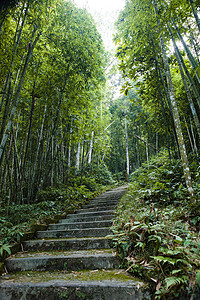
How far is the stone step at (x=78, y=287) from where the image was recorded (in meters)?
1.30

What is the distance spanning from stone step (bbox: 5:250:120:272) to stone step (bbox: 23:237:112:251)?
0.23 meters

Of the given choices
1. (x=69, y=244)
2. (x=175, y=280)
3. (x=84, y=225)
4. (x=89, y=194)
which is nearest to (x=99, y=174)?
(x=89, y=194)

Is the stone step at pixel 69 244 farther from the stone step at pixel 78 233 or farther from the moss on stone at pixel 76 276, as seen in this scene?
the moss on stone at pixel 76 276

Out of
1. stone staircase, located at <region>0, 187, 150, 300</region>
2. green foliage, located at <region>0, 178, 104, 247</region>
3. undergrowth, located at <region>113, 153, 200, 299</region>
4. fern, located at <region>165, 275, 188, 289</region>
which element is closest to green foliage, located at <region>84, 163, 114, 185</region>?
green foliage, located at <region>0, 178, 104, 247</region>

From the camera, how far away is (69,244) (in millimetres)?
2287

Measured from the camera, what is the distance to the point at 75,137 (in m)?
5.20

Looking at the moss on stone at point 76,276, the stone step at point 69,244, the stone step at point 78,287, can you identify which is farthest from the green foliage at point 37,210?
the stone step at point 78,287

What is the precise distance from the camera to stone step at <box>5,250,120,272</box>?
70.2 inches

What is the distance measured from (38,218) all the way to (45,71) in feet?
11.7

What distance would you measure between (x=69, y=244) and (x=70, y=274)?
62cm

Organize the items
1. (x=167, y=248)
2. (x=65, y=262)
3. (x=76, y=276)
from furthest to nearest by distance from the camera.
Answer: (x=65, y=262), (x=76, y=276), (x=167, y=248)

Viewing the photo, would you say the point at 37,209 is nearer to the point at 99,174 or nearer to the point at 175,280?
the point at 175,280

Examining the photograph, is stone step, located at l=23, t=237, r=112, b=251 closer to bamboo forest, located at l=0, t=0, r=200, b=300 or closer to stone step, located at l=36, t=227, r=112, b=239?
bamboo forest, located at l=0, t=0, r=200, b=300

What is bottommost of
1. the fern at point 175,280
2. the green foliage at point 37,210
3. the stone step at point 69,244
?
the stone step at point 69,244
